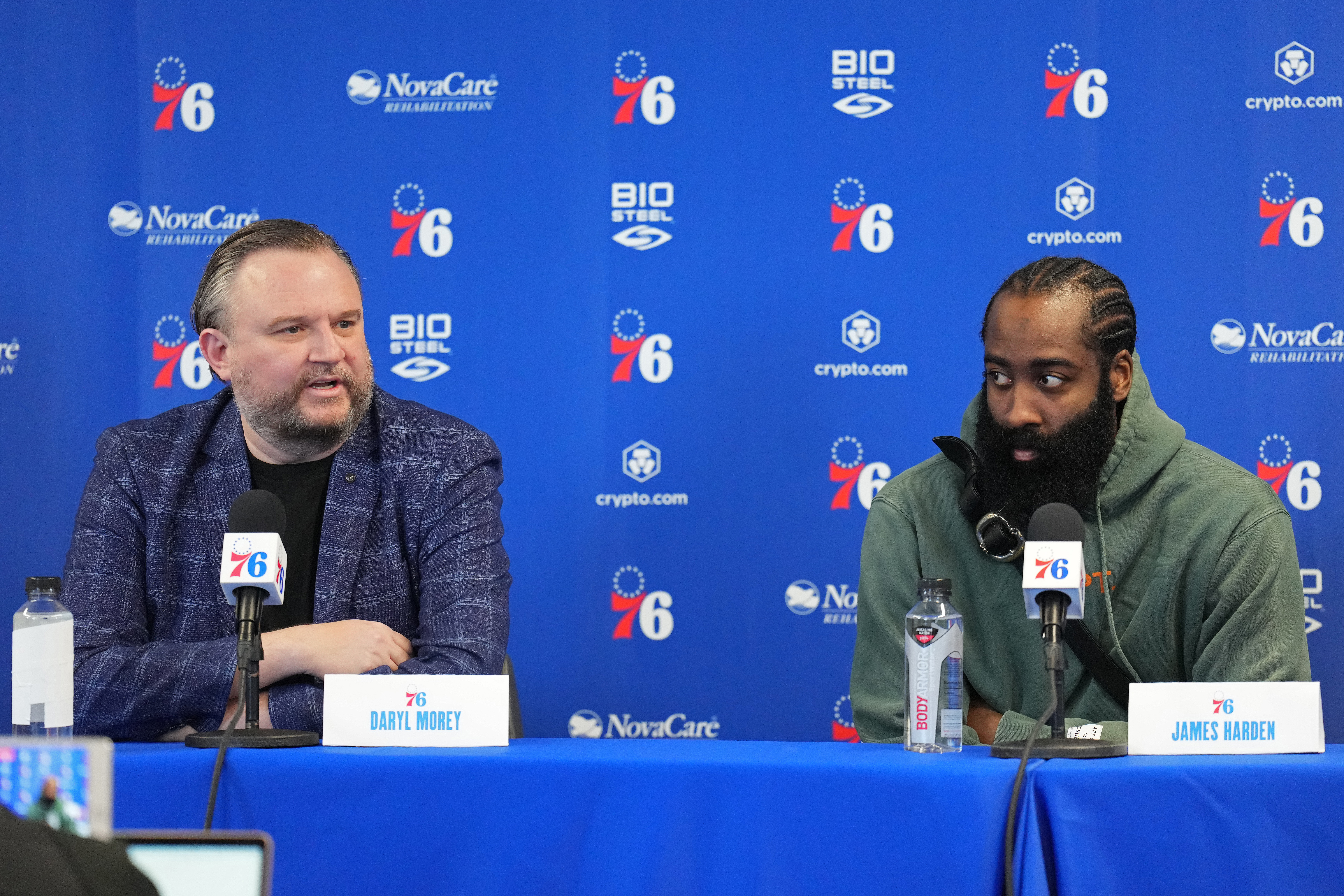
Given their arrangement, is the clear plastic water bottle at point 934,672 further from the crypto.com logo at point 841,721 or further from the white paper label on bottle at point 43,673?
the crypto.com logo at point 841,721

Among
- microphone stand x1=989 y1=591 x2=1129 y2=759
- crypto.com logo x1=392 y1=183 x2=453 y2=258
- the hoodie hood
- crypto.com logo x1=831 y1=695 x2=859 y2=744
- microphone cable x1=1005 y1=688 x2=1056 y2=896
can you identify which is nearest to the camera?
microphone cable x1=1005 y1=688 x2=1056 y2=896

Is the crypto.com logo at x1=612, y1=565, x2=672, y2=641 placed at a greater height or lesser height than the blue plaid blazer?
lesser

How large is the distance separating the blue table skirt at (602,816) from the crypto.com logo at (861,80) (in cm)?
218

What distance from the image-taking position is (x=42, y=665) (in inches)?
68.1

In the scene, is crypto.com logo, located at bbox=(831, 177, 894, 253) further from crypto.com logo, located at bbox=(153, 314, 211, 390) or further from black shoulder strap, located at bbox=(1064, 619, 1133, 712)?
crypto.com logo, located at bbox=(153, 314, 211, 390)

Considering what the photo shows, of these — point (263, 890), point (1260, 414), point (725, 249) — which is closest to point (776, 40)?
point (725, 249)

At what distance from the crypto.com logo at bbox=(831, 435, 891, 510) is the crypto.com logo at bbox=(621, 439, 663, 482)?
1.56 ft

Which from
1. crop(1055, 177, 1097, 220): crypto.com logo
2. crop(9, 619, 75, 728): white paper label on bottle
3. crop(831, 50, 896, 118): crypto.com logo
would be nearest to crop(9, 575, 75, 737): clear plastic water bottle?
crop(9, 619, 75, 728): white paper label on bottle

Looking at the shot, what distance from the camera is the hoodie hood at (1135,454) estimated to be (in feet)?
7.52

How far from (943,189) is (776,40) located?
616 millimetres

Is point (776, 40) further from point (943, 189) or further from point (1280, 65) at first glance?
point (1280, 65)

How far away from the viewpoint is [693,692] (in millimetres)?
3271

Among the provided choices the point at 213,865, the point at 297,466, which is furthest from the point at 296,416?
the point at 213,865

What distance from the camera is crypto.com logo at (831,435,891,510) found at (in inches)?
128
